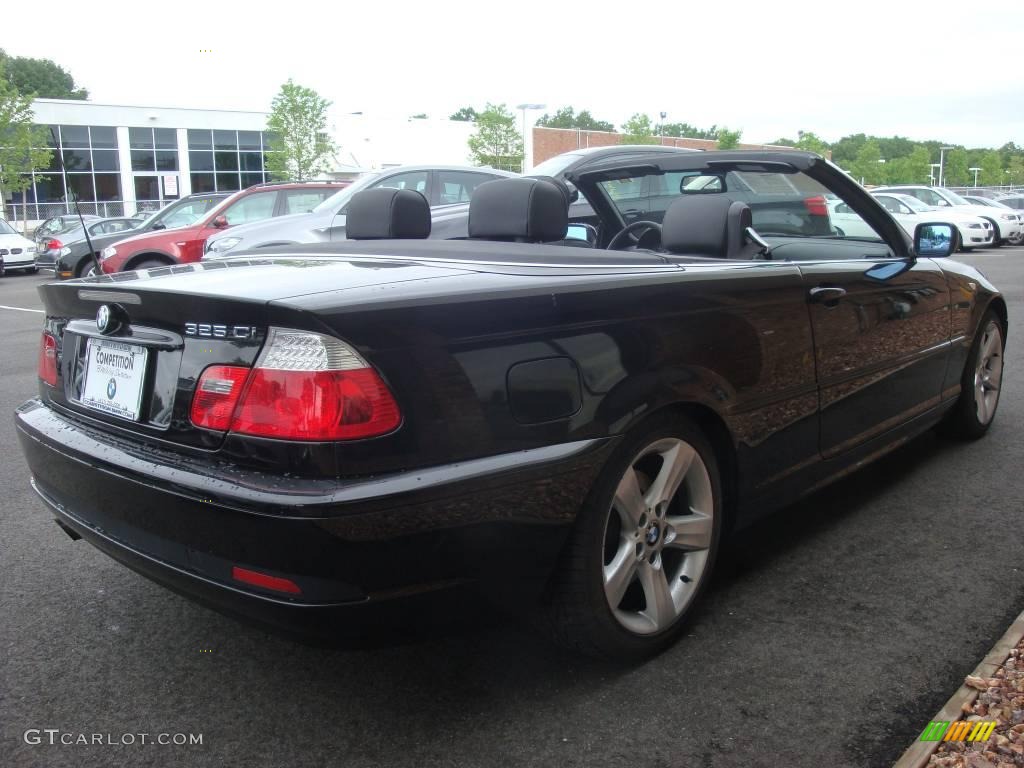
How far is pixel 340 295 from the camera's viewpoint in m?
2.15

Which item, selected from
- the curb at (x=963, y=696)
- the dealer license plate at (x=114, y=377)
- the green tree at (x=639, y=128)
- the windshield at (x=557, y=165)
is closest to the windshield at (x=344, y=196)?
the windshield at (x=557, y=165)

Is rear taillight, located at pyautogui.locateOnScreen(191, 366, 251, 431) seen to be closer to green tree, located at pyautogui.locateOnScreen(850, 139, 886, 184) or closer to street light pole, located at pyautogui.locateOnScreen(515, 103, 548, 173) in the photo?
street light pole, located at pyautogui.locateOnScreen(515, 103, 548, 173)

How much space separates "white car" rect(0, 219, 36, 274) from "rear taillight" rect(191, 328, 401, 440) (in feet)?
76.2

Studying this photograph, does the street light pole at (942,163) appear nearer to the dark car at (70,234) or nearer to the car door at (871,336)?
the dark car at (70,234)

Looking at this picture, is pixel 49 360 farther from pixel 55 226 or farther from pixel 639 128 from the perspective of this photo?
pixel 639 128

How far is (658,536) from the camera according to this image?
2.71 meters

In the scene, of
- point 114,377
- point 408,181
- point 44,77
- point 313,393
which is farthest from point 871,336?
point 44,77

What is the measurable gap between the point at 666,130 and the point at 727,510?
9719 centimetres

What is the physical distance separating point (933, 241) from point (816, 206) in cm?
56

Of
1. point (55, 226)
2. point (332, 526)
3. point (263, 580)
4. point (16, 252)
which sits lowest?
point (16, 252)

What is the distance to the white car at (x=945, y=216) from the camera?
22016mm

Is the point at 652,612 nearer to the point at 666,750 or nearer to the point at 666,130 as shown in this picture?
the point at 666,750

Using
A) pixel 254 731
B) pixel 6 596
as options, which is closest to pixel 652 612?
pixel 254 731

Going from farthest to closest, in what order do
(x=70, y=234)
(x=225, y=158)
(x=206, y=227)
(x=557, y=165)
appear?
(x=225, y=158), (x=70, y=234), (x=206, y=227), (x=557, y=165)
